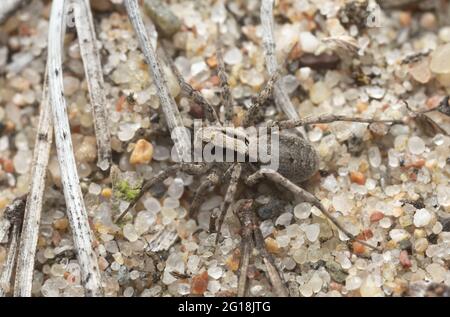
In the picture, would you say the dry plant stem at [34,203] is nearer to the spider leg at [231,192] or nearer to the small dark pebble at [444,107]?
the spider leg at [231,192]

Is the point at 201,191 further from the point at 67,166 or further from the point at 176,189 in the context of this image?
the point at 67,166

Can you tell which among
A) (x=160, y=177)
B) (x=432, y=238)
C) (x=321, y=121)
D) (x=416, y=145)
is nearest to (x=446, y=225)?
(x=432, y=238)

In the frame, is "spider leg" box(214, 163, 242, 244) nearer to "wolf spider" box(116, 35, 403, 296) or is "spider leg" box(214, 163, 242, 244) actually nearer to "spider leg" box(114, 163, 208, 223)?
"wolf spider" box(116, 35, 403, 296)

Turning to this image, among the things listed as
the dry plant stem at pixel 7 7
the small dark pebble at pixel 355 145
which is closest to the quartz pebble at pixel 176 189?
the small dark pebble at pixel 355 145

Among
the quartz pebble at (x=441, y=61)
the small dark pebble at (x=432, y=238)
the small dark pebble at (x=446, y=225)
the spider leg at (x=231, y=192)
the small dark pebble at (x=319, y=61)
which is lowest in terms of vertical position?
the small dark pebble at (x=432, y=238)

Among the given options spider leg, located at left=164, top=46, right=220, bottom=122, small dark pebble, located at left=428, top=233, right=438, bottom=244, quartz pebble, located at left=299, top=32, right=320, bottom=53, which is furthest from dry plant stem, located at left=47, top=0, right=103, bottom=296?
small dark pebble, located at left=428, top=233, right=438, bottom=244

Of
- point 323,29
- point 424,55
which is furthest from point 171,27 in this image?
point 424,55

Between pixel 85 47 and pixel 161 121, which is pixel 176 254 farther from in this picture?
pixel 85 47
